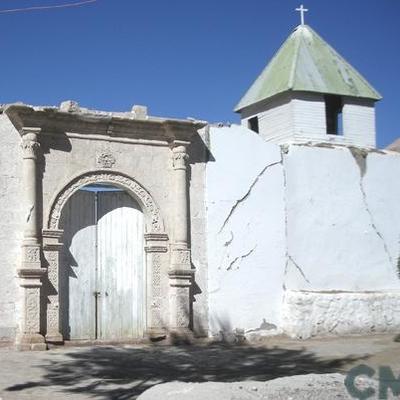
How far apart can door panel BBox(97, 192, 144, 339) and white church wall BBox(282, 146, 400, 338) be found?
2.79 m

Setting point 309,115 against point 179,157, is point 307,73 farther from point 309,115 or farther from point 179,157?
point 179,157

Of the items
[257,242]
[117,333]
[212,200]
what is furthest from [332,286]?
[117,333]

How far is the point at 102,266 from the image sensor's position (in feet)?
35.8

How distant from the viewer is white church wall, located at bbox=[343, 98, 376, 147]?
13.8 m

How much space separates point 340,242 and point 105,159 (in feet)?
15.8

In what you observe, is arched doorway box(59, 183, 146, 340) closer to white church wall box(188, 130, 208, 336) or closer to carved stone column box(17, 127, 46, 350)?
carved stone column box(17, 127, 46, 350)

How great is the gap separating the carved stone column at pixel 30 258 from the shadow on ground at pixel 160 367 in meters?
0.71

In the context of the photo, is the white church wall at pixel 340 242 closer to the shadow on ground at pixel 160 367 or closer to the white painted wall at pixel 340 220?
the white painted wall at pixel 340 220

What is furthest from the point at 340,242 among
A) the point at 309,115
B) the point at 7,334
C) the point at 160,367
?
the point at 7,334

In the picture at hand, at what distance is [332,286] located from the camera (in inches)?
492

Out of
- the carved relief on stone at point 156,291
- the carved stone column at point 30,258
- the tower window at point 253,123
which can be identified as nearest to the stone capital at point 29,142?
the carved stone column at point 30,258

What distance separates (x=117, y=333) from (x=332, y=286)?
4176mm

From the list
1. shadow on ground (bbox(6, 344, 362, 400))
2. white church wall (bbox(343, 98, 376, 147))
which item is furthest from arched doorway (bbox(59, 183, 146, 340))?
white church wall (bbox(343, 98, 376, 147))

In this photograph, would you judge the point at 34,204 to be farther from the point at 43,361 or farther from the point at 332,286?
the point at 332,286
